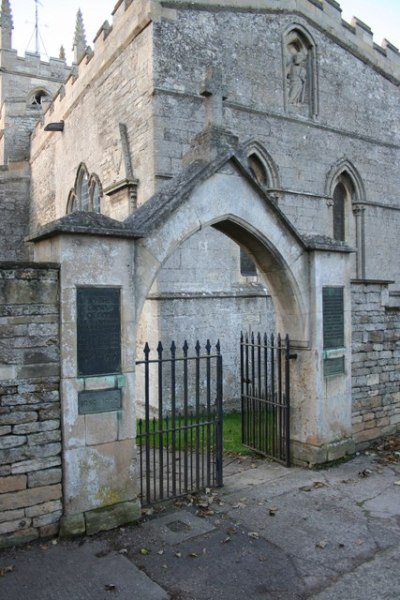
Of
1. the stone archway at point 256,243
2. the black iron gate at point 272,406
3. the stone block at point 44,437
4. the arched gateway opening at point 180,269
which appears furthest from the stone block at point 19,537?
the black iron gate at point 272,406

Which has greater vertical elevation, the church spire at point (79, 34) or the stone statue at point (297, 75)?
the church spire at point (79, 34)

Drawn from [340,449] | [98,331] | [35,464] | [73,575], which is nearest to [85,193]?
[98,331]

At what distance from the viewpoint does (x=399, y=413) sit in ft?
27.8

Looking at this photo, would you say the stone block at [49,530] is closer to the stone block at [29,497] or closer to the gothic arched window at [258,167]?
the stone block at [29,497]

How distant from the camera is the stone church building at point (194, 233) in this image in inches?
188

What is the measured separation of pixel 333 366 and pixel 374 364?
4.12 ft

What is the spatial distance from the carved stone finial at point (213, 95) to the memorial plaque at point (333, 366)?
142 inches

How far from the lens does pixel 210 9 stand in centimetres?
1102

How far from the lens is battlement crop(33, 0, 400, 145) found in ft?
34.5

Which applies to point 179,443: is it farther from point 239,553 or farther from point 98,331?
point 98,331

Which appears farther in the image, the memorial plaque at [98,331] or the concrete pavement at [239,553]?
the memorial plaque at [98,331]

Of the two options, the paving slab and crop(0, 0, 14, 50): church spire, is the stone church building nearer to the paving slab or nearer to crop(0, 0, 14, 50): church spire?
the paving slab

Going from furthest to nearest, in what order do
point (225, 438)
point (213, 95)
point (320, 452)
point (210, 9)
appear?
point (210, 9)
point (225, 438)
point (320, 452)
point (213, 95)

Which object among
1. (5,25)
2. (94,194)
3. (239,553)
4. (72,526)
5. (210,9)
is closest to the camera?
(239,553)
